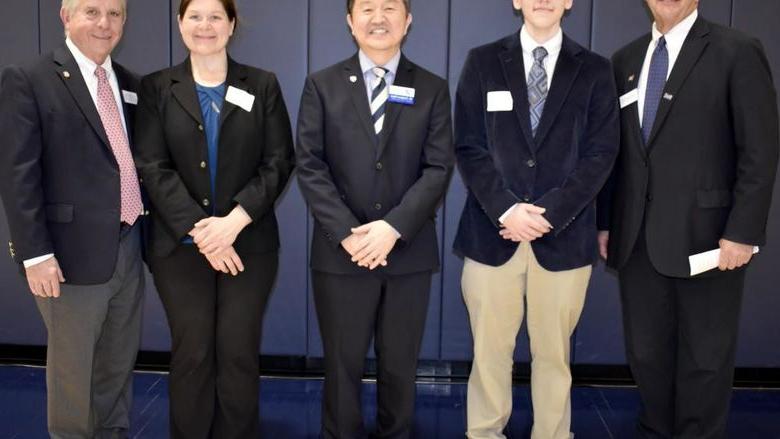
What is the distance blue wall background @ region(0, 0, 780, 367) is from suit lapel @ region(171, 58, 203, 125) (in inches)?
47.7

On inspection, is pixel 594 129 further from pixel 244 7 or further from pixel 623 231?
pixel 244 7

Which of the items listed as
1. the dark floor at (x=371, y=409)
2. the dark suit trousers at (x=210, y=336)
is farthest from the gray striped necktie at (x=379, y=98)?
the dark floor at (x=371, y=409)

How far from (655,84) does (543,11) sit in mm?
554

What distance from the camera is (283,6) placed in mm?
3809

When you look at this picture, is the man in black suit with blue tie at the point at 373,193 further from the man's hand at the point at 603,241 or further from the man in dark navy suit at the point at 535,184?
the man's hand at the point at 603,241

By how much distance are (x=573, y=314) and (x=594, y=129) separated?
73 cm

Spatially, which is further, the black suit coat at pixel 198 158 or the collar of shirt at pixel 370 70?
the collar of shirt at pixel 370 70

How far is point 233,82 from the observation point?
2.70 meters

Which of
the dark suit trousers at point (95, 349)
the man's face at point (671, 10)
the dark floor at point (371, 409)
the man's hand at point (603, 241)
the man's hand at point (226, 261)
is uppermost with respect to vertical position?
the man's face at point (671, 10)

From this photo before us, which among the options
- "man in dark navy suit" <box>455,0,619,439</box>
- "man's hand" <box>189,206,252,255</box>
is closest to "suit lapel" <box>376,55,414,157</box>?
"man in dark navy suit" <box>455,0,619,439</box>

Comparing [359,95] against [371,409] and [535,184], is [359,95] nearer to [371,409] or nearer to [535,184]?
[535,184]

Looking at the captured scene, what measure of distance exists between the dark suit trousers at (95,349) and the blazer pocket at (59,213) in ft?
0.77

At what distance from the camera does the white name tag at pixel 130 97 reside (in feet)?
9.22

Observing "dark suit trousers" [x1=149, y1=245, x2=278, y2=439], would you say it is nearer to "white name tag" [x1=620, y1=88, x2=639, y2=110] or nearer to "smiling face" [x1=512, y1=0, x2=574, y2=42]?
"smiling face" [x1=512, y1=0, x2=574, y2=42]
